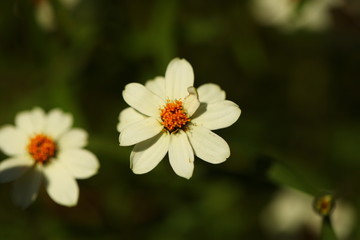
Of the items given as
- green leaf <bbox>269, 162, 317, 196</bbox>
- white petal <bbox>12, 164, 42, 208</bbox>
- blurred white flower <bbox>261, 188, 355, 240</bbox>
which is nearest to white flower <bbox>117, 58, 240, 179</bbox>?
green leaf <bbox>269, 162, 317, 196</bbox>

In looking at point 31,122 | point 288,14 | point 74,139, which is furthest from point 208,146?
point 288,14

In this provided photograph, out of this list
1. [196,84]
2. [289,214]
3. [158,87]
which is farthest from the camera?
[196,84]

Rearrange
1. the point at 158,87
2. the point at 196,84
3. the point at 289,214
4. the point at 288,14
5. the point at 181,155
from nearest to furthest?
1. the point at 181,155
2. the point at 158,87
3. the point at 289,214
4. the point at 196,84
5. the point at 288,14

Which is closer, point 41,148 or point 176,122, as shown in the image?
point 176,122

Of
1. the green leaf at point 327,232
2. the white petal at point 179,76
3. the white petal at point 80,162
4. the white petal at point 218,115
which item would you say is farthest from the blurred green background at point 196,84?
the white petal at point 179,76

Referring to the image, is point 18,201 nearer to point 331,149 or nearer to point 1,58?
point 1,58

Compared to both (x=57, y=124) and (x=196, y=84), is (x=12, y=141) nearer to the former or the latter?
(x=57, y=124)

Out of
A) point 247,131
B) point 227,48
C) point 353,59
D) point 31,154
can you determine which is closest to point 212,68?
point 227,48

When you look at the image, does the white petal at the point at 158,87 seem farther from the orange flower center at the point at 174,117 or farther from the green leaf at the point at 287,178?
the green leaf at the point at 287,178
